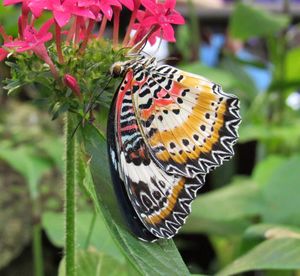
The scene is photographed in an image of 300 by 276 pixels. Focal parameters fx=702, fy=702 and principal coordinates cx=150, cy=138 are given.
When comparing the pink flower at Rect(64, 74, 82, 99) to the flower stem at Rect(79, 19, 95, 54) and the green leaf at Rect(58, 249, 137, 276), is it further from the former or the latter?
the green leaf at Rect(58, 249, 137, 276)

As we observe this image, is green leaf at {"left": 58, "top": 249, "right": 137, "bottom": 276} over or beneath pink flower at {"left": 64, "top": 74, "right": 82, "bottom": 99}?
beneath

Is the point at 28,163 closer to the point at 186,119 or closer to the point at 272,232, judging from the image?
the point at 272,232

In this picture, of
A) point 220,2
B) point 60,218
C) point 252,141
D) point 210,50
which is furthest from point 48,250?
point 220,2

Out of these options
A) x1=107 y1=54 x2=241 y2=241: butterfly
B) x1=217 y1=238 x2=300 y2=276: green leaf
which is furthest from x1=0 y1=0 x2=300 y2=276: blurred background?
x1=107 y1=54 x2=241 y2=241: butterfly

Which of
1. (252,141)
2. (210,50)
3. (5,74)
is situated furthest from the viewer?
(210,50)

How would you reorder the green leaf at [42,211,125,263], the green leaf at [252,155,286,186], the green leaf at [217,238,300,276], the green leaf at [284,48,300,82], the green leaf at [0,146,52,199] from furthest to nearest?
the green leaf at [284,48,300,82] < the green leaf at [252,155,286,186] < the green leaf at [0,146,52,199] < the green leaf at [42,211,125,263] < the green leaf at [217,238,300,276]

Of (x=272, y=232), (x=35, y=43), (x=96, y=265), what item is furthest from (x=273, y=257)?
(x=35, y=43)

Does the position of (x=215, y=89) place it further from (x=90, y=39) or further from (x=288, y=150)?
(x=288, y=150)
